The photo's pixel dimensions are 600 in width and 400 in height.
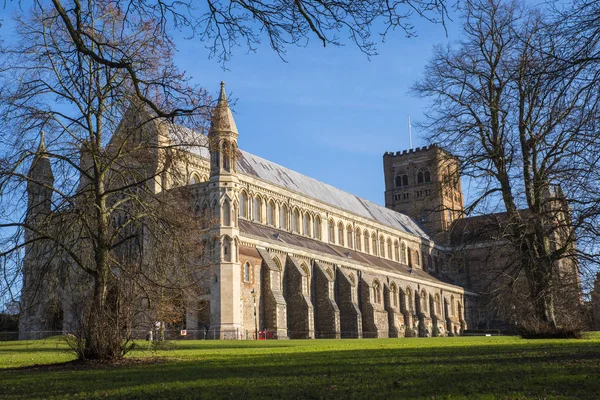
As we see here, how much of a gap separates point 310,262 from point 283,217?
525 centimetres

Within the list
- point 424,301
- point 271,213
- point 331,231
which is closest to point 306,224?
point 331,231

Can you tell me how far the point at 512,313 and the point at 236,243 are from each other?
20.6 m

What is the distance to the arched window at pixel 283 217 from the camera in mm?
50344

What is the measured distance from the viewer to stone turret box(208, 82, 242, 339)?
123 ft

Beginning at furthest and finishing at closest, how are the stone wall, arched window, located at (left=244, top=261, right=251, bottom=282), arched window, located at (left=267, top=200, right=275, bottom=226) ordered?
arched window, located at (left=267, top=200, right=275, bottom=226), the stone wall, arched window, located at (left=244, top=261, right=251, bottom=282)

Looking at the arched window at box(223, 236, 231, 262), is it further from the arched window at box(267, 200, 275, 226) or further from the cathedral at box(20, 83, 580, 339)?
the arched window at box(267, 200, 275, 226)

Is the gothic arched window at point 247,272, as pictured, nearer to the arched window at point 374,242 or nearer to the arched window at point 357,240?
the arched window at point 357,240

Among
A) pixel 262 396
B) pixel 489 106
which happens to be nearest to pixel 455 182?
pixel 489 106

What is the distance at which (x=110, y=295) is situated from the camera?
50.4ft

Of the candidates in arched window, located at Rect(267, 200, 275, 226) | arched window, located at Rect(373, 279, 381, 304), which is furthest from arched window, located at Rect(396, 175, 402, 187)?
arched window, located at Rect(267, 200, 275, 226)

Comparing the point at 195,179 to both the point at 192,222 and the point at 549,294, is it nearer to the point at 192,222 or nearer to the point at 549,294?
the point at 192,222

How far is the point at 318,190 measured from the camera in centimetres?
5953

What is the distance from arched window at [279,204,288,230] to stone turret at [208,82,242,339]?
35.5 ft

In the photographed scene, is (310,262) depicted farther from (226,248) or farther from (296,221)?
(226,248)
